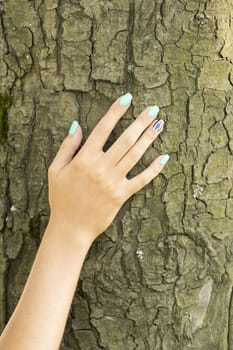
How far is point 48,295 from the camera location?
68.1 inches

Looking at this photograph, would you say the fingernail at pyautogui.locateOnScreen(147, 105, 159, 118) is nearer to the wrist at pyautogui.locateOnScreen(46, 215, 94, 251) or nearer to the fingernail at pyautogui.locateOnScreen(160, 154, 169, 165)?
the fingernail at pyautogui.locateOnScreen(160, 154, 169, 165)

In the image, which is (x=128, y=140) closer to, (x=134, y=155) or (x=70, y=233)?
(x=134, y=155)

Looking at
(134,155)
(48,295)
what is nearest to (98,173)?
(134,155)

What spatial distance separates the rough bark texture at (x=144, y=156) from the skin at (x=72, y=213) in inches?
1.9

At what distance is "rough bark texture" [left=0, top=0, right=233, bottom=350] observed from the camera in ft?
5.76

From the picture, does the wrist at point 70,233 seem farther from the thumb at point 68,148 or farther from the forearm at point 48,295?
the thumb at point 68,148

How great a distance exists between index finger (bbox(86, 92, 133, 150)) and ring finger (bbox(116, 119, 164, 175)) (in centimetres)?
6

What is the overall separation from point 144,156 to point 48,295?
0.40m

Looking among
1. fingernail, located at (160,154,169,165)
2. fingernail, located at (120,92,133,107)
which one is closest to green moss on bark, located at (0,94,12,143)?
fingernail, located at (120,92,133,107)

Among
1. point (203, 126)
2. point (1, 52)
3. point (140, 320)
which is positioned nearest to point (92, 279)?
point (140, 320)

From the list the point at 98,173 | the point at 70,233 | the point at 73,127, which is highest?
the point at 73,127

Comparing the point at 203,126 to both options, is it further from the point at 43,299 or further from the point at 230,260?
the point at 43,299

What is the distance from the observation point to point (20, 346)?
1.70 metres

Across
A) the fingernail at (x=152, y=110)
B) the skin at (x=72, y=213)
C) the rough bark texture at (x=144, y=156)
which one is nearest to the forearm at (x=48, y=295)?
the skin at (x=72, y=213)
